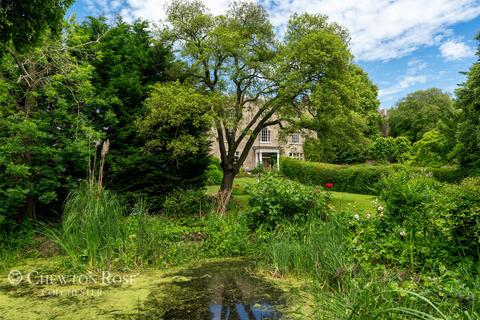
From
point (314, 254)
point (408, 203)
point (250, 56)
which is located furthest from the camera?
point (250, 56)

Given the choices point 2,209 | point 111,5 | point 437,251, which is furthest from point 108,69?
point 437,251

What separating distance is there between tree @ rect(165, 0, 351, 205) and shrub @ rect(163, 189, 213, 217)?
0.79 metres

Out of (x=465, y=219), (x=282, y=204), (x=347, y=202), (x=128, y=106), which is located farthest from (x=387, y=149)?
(x=465, y=219)

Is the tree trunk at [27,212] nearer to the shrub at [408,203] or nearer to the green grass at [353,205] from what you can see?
the green grass at [353,205]

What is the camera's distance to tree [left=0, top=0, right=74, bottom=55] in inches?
149

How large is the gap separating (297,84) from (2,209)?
24.6 ft

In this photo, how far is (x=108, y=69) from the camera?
28.8ft

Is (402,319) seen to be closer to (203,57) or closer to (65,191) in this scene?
(65,191)

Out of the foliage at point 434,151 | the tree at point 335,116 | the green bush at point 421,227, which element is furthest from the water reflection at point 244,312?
the foliage at point 434,151

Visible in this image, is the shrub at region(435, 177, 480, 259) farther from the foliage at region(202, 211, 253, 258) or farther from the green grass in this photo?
the foliage at region(202, 211, 253, 258)

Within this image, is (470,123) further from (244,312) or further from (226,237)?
(244,312)

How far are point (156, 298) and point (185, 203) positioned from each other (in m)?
5.14

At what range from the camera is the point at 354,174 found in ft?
51.3

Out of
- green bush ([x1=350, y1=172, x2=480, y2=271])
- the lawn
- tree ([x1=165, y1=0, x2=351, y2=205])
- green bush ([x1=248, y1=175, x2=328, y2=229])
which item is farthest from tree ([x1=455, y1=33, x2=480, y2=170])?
green bush ([x1=350, y1=172, x2=480, y2=271])
